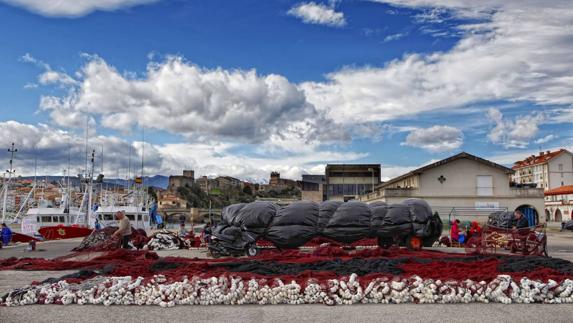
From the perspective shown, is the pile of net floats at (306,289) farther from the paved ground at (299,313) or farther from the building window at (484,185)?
the building window at (484,185)

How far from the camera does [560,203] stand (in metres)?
73.8

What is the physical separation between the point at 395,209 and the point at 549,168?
97.8m

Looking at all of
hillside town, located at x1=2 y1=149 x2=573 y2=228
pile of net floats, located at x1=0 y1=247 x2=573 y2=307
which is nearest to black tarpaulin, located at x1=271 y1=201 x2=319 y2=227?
pile of net floats, located at x1=0 y1=247 x2=573 y2=307

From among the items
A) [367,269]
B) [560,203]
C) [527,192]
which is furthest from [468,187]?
[560,203]

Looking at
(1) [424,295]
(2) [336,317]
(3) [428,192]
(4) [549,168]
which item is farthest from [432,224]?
(4) [549,168]

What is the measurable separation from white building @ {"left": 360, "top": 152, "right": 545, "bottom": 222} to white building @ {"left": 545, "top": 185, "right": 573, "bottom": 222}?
30891mm

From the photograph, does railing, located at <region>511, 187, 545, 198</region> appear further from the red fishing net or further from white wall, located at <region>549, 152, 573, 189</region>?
white wall, located at <region>549, 152, 573, 189</region>

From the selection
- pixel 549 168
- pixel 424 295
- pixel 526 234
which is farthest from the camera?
pixel 549 168

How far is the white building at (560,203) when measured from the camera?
7019 cm

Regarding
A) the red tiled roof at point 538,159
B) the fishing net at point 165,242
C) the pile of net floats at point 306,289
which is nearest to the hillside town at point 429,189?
the red tiled roof at point 538,159

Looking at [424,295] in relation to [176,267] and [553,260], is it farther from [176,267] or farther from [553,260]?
[176,267]

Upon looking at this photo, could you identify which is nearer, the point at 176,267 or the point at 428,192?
the point at 176,267

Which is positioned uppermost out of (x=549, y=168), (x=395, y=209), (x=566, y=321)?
(x=549, y=168)

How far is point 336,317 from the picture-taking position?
6965mm
